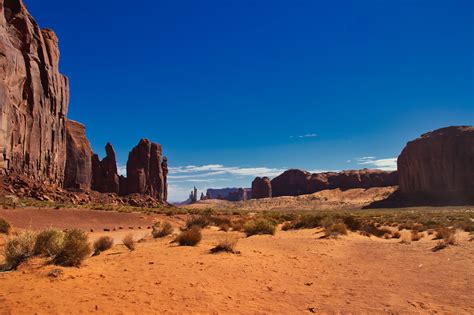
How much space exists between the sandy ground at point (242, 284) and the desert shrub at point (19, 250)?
32 cm

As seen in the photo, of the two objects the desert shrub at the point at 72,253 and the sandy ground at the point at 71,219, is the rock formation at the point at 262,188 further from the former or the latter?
the desert shrub at the point at 72,253

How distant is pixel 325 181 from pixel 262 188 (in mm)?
31068

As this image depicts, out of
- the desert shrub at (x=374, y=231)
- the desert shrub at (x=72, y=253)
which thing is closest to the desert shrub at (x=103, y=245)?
the desert shrub at (x=72, y=253)

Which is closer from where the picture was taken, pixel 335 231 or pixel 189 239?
pixel 189 239

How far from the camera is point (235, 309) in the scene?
712 cm

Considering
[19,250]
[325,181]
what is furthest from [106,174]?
[325,181]

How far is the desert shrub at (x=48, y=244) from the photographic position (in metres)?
9.74

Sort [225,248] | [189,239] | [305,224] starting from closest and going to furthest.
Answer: [225,248] < [189,239] < [305,224]

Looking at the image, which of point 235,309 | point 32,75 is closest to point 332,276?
point 235,309

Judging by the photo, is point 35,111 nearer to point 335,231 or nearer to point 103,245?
point 103,245

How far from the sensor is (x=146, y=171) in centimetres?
9875

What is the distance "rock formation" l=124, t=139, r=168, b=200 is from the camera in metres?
93.9

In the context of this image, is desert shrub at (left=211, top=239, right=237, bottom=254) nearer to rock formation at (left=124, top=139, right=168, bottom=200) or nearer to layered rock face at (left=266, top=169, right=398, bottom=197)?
rock formation at (left=124, top=139, right=168, bottom=200)

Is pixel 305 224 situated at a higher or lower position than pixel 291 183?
lower
